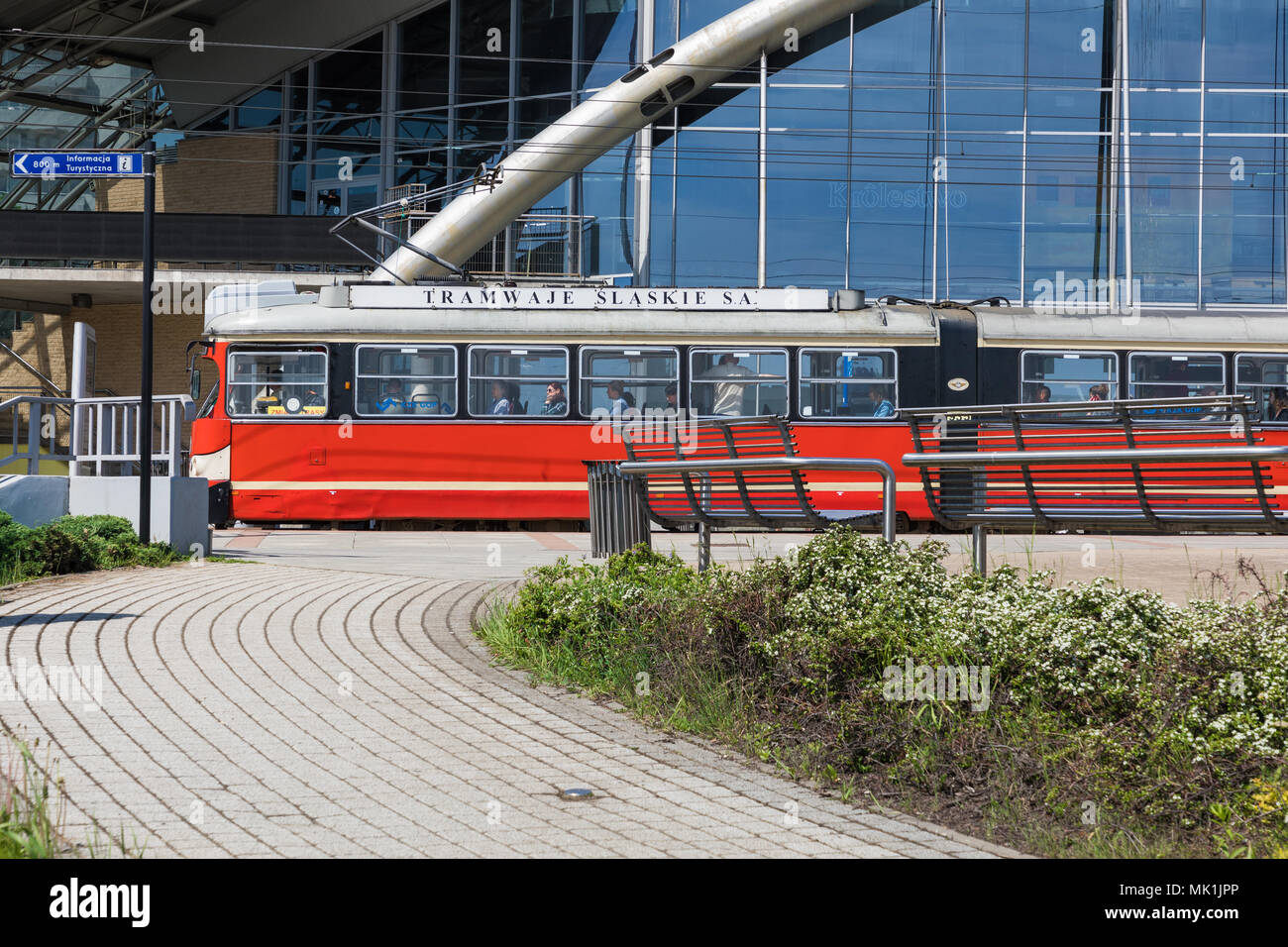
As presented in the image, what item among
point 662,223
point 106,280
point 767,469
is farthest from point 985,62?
point 767,469

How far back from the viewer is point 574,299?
19078 millimetres

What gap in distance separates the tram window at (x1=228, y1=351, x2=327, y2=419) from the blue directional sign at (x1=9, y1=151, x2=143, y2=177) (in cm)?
681

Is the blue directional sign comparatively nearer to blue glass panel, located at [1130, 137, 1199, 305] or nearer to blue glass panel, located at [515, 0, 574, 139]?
blue glass panel, located at [515, 0, 574, 139]

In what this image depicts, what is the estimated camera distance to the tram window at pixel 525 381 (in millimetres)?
18984

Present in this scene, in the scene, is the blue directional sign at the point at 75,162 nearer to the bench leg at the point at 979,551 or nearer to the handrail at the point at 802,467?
the handrail at the point at 802,467

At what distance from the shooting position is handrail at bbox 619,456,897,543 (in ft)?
24.7

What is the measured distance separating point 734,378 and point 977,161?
35.2 ft

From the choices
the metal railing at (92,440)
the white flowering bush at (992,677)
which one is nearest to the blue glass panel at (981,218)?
the metal railing at (92,440)

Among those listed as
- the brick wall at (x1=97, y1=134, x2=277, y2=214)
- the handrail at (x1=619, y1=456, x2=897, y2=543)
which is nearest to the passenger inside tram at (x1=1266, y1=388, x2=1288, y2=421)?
the handrail at (x1=619, y1=456, x2=897, y2=543)

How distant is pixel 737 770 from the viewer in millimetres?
5141

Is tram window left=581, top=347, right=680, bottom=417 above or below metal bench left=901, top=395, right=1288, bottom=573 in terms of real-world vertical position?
above

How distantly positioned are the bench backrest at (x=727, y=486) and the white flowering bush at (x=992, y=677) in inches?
57.9

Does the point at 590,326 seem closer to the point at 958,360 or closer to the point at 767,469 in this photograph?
the point at 958,360
